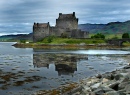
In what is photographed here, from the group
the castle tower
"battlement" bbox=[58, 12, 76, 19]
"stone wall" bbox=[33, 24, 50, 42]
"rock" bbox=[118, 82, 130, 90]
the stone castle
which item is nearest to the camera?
"rock" bbox=[118, 82, 130, 90]

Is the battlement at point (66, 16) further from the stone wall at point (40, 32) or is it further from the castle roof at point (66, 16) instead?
the stone wall at point (40, 32)

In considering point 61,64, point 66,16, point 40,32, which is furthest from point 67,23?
point 61,64

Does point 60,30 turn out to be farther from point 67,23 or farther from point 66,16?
point 66,16

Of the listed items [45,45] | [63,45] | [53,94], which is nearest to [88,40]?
[63,45]

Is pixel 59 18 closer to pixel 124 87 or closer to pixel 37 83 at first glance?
pixel 37 83

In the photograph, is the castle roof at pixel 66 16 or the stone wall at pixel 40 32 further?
the castle roof at pixel 66 16

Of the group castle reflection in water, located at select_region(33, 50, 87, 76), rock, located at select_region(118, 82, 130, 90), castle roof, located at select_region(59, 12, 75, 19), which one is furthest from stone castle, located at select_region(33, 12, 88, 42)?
rock, located at select_region(118, 82, 130, 90)

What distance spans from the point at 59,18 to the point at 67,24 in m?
5.59

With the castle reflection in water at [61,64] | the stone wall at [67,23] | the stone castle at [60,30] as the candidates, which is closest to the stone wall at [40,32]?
the stone castle at [60,30]

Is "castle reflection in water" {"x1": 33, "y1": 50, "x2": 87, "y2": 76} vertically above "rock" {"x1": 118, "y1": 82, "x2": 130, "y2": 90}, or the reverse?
"rock" {"x1": 118, "y1": 82, "x2": 130, "y2": 90}

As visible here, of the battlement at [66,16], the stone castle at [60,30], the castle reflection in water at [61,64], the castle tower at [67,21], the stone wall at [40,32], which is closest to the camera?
the castle reflection in water at [61,64]

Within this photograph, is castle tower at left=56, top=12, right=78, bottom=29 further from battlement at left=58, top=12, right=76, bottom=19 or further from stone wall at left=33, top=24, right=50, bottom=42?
stone wall at left=33, top=24, right=50, bottom=42

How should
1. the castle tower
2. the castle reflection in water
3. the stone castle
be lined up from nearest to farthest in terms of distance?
the castle reflection in water
the stone castle
the castle tower

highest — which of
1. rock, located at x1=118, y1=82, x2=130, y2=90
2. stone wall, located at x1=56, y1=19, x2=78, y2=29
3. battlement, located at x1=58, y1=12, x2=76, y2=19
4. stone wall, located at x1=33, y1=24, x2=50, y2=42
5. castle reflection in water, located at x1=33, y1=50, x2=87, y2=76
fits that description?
battlement, located at x1=58, y1=12, x2=76, y2=19
